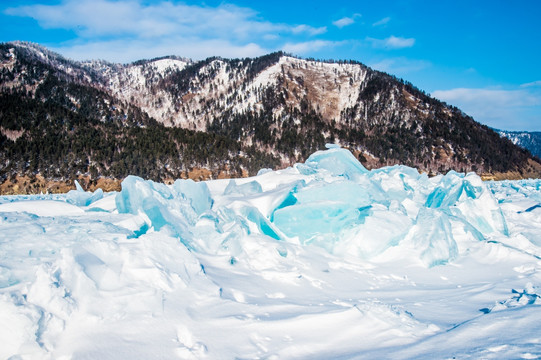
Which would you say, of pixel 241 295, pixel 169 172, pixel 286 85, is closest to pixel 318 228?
pixel 241 295

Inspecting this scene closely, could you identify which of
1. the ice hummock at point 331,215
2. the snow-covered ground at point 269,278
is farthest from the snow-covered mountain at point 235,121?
the snow-covered ground at point 269,278

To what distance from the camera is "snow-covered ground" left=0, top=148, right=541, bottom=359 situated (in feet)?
10.5

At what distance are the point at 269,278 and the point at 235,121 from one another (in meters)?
100

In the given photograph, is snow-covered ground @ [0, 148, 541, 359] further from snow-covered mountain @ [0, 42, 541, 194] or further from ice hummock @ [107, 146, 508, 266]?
snow-covered mountain @ [0, 42, 541, 194]

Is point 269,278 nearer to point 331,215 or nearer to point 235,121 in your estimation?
point 331,215

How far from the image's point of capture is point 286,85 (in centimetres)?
11456

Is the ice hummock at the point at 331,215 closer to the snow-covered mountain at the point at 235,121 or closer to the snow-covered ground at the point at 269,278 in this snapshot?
the snow-covered ground at the point at 269,278

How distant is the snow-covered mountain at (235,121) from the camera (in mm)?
60594

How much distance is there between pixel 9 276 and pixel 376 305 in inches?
165

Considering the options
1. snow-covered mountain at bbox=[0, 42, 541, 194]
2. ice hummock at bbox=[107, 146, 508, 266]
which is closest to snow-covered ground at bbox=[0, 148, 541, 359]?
ice hummock at bbox=[107, 146, 508, 266]

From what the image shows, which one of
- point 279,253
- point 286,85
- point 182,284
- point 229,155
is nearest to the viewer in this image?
point 182,284

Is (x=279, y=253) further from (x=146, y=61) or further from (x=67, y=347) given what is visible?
(x=146, y=61)

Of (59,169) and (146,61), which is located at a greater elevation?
(146,61)

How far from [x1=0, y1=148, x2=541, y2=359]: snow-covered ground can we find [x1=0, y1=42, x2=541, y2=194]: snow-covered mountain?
170 feet
